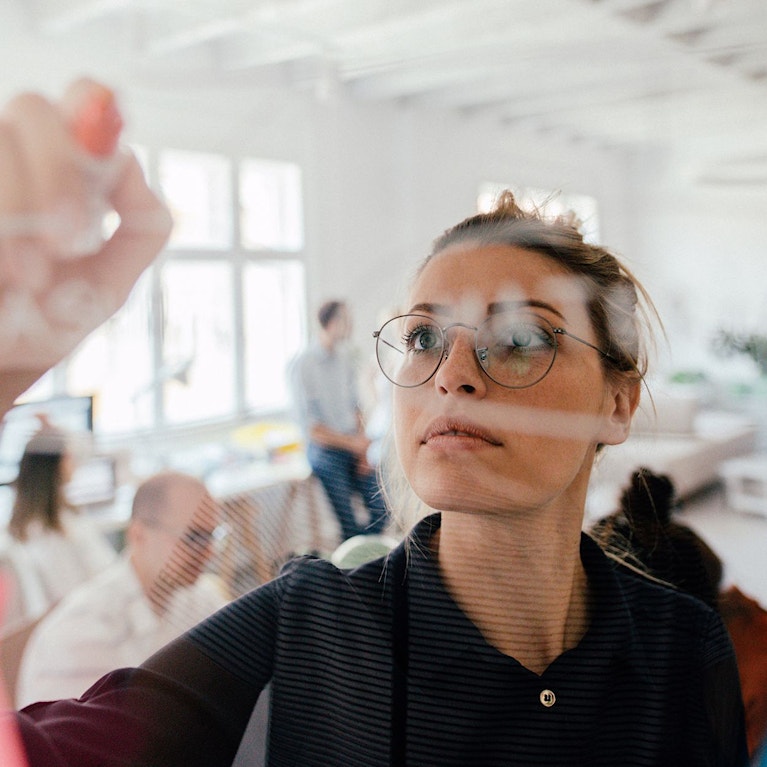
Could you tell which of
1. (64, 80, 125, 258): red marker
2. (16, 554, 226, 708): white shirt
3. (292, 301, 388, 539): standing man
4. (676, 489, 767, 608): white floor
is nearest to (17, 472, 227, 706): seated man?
(16, 554, 226, 708): white shirt

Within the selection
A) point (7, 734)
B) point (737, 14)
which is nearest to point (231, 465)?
point (7, 734)

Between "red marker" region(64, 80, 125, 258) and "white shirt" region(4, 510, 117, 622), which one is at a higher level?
"red marker" region(64, 80, 125, 258)

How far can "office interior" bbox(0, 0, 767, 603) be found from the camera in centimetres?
39

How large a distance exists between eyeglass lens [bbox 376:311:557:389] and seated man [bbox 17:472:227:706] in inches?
6.6

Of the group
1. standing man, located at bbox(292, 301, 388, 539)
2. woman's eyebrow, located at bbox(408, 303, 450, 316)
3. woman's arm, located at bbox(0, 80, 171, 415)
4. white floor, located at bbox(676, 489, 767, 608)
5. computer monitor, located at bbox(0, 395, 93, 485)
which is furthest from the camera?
white floor, located at bbox(676, 489, 767, 608)

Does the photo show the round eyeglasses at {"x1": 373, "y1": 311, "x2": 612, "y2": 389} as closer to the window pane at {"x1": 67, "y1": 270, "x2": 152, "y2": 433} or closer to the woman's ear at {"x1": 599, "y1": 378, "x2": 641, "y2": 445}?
the woman's ear at {"x1": 599, "y1": 378, "x2": 641, "y2": 445}

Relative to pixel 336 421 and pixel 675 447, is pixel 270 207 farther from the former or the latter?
pixel 675 447

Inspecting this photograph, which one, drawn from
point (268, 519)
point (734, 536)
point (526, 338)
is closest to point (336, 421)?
point (268, 519)

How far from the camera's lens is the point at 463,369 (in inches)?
16.5

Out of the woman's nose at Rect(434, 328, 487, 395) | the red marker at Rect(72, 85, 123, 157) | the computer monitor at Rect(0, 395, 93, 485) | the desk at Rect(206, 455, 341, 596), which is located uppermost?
the red marker at Rect(72, 85, 123, 157)

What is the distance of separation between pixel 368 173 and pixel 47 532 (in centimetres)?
36

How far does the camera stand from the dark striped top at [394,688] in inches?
17.6

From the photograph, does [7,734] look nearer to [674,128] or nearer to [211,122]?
[211,122]

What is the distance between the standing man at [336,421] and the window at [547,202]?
136 mm
